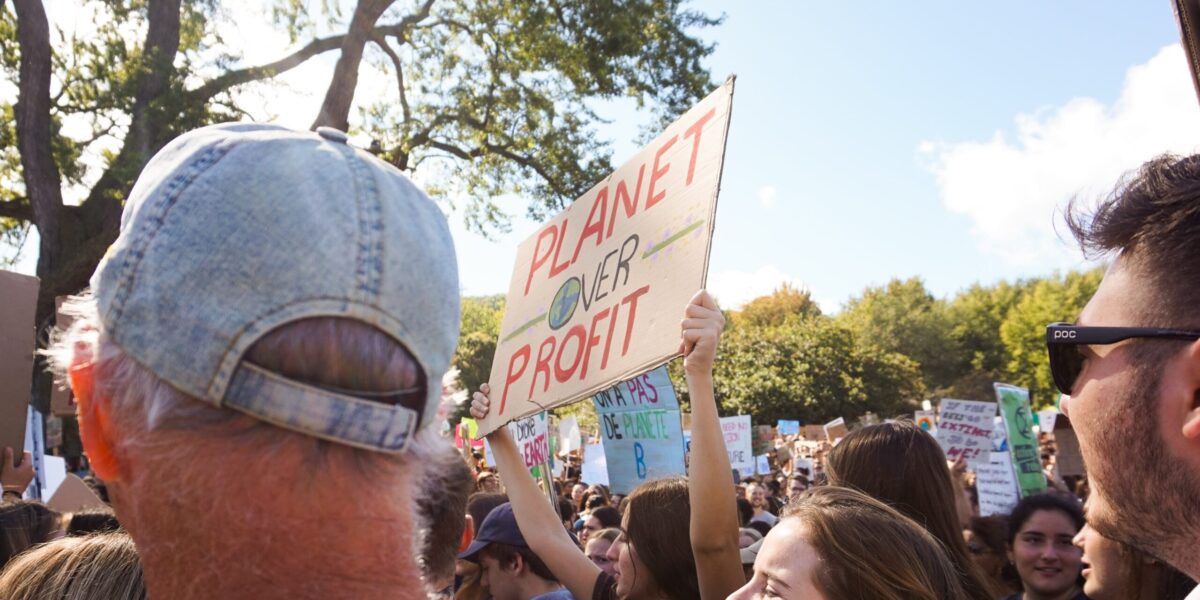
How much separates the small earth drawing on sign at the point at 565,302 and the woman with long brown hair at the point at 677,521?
0.47 m

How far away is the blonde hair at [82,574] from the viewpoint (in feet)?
6.27

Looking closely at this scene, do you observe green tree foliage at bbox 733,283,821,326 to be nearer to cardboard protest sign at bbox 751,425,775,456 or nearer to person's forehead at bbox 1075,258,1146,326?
cardboard protest sign at bbox 751,425,775,456

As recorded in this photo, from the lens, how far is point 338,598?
2.64ft

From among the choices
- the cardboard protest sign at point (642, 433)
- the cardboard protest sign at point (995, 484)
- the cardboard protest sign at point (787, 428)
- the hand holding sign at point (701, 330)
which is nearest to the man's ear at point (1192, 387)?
the hand holding sign at point (701, 330)

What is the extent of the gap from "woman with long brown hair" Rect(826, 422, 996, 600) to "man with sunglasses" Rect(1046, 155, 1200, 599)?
1.52 meters

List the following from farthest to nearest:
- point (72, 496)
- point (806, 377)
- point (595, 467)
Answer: point (806, 377) → point (595, 467) → point (72, 496)

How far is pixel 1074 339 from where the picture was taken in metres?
1.35

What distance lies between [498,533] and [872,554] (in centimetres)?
194

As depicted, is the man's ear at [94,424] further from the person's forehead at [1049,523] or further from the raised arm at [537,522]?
the person's forehead at [1049,523]

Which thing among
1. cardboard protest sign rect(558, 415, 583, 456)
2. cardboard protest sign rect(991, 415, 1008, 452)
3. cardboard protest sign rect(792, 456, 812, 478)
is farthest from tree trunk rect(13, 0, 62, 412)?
cardboard protest sign rect(991, 415, 1008, 452)

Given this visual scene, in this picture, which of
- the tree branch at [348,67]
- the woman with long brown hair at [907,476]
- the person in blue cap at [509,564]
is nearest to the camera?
the woman with long brown hair at [907,476]

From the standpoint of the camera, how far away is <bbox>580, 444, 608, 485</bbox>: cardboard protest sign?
11.2 m

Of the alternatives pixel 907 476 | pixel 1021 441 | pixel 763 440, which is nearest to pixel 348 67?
pixel 1021 441

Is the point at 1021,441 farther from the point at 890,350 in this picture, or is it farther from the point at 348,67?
the point at 890,350
